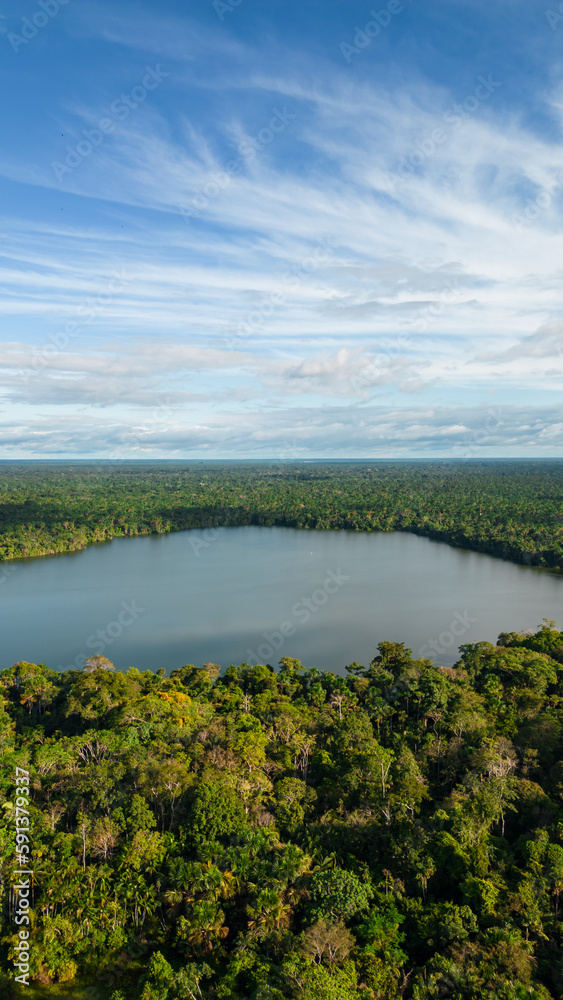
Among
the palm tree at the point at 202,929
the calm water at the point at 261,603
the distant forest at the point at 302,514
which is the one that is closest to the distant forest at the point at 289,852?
the palm tree at the point at 202,929

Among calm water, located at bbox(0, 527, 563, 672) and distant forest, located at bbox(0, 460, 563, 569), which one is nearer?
calm water, located at bbox(0, 527, 563, 672)

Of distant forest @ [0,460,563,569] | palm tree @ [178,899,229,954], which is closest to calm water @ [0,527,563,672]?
distant forest @ [0,460,563,569]

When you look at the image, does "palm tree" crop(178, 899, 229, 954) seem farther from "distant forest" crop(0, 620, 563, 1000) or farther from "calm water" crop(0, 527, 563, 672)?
"calm water" crop(0, 527, 563, 672)

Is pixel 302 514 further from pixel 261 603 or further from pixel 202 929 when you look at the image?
pixel 202 929

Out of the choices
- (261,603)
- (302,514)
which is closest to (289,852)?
(261,603)

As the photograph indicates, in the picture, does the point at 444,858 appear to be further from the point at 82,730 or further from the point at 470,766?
the point at 82,730

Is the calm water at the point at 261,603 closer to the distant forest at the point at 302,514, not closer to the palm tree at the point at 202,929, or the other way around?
the distant forest at the point at 302,514

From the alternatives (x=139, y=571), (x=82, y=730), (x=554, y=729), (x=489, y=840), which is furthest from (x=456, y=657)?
(x=139, y=571)
